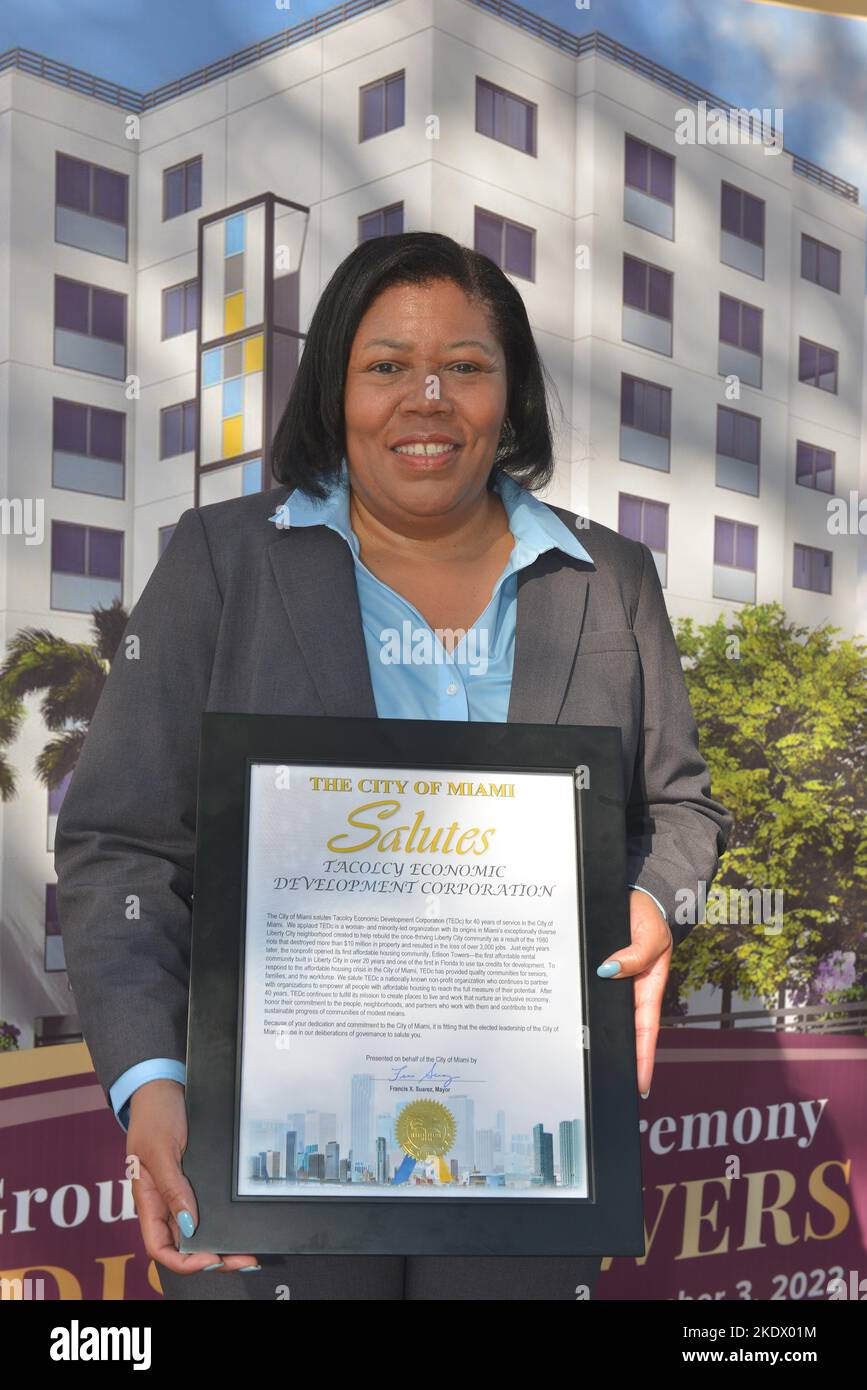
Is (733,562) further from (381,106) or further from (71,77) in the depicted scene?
(71,77)

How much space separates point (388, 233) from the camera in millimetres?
3281

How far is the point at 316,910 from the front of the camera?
4.74 ft

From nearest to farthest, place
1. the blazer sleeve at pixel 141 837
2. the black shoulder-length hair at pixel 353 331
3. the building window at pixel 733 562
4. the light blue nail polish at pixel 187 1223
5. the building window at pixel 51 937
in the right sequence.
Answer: the light blue nail polish at pixel 187 1223
the blazer sleeve at pixel 141 837
the black shoulder-length hair at pixel 353 331
the building window at pixel 51 937
the building window at pixel 733 562

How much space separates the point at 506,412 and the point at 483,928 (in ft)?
2.50

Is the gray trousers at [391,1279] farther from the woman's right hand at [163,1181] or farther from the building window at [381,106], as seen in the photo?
the building window at [381,106]

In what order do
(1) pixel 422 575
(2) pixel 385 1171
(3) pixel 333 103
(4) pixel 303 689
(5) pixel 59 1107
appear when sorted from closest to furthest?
(2) pixel 385 1171, (4) pixel 303 689, (1) pixel 422 575, (5) pixel 59 1107, (3) pixel 333 103

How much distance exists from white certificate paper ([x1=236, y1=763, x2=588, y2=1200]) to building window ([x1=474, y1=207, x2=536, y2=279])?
2282mm

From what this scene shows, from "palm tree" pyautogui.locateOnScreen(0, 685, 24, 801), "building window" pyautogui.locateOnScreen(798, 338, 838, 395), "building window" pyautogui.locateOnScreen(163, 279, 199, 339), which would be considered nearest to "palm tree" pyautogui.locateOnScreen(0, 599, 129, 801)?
"palm tree" pyautogui.locateOnScreen(0, 685, 24, 801)

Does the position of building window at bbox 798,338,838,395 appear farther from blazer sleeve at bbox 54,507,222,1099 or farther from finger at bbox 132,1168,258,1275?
finger at bbox 132,1168,258,1275

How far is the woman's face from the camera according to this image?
168cm

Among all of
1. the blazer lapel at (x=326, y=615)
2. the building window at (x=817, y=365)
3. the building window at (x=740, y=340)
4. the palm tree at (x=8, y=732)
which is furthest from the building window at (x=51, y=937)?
the building window at (x=817, y=365)

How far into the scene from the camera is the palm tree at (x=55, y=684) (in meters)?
3.04
